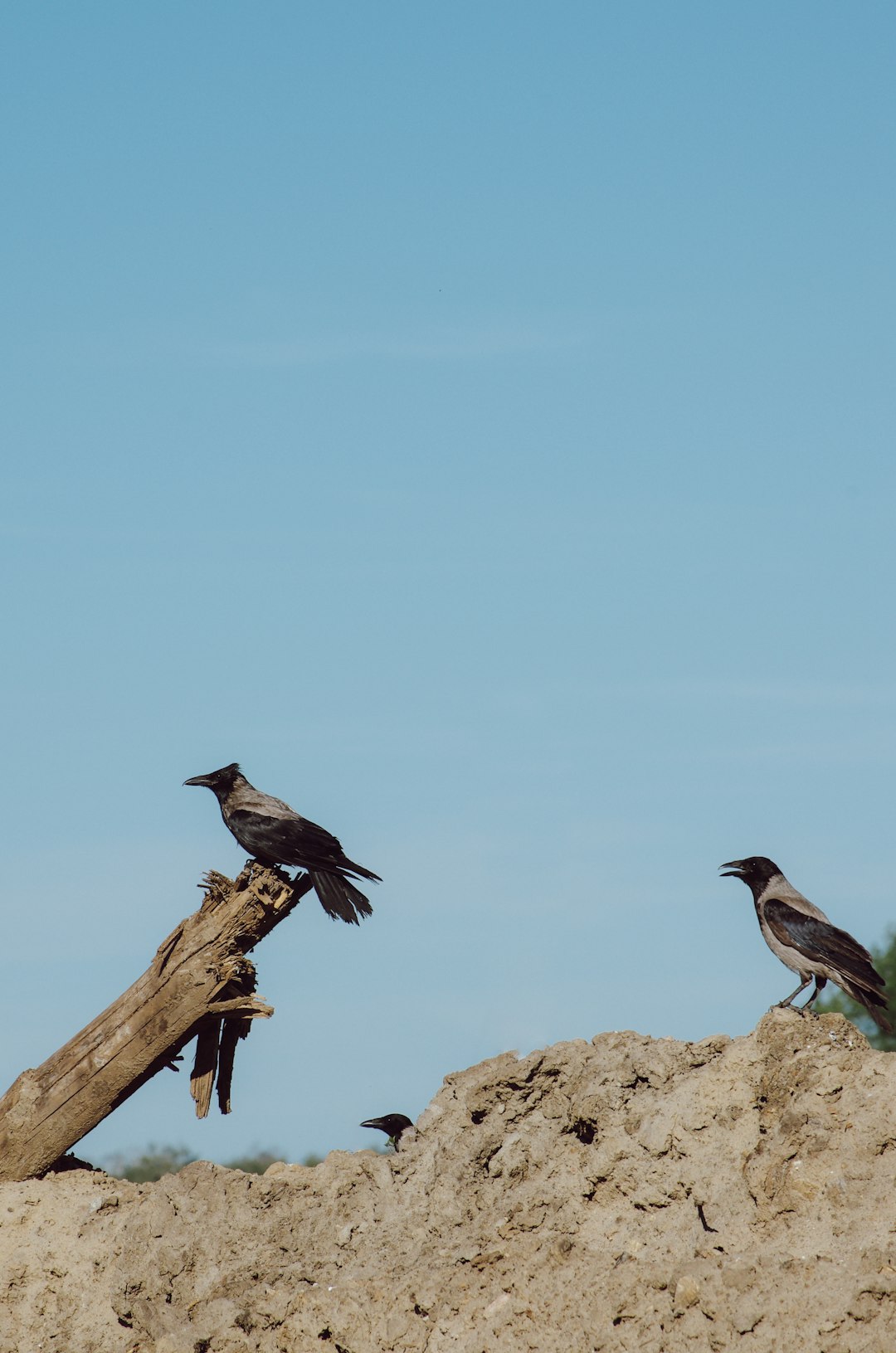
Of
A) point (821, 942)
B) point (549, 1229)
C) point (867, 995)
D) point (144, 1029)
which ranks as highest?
point (821, 942)

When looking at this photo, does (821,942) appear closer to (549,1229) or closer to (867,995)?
(867,995)

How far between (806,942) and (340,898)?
11.0 feet

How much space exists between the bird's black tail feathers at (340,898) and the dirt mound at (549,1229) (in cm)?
256

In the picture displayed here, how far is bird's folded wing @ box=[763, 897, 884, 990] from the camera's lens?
979cm

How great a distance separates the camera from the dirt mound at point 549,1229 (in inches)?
272

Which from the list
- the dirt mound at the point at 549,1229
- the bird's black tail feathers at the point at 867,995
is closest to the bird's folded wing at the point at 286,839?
the dirt mound at the point at 549,1229

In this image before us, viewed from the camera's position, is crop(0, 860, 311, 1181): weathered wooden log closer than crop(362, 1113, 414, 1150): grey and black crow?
Yes

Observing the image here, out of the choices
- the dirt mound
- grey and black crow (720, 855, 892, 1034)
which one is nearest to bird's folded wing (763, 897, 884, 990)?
grey and black crow (720, 855, 892, 1034)

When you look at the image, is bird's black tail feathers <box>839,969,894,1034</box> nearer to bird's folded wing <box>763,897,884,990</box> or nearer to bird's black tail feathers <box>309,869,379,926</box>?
bird's folded wing <box>763,897,884,990</box>

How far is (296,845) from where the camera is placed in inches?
453

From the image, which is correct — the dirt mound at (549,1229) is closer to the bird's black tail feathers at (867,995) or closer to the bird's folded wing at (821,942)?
the bird's black tail feathers at (867,995)

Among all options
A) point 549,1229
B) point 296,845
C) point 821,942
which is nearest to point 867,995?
point 821,942

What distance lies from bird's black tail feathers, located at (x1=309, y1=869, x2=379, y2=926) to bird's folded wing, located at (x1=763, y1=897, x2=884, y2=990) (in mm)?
2965

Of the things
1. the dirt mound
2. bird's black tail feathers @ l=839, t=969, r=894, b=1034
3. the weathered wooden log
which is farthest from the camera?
bird's black tail feathers @ l=839, t=969, r=894, b=1034
